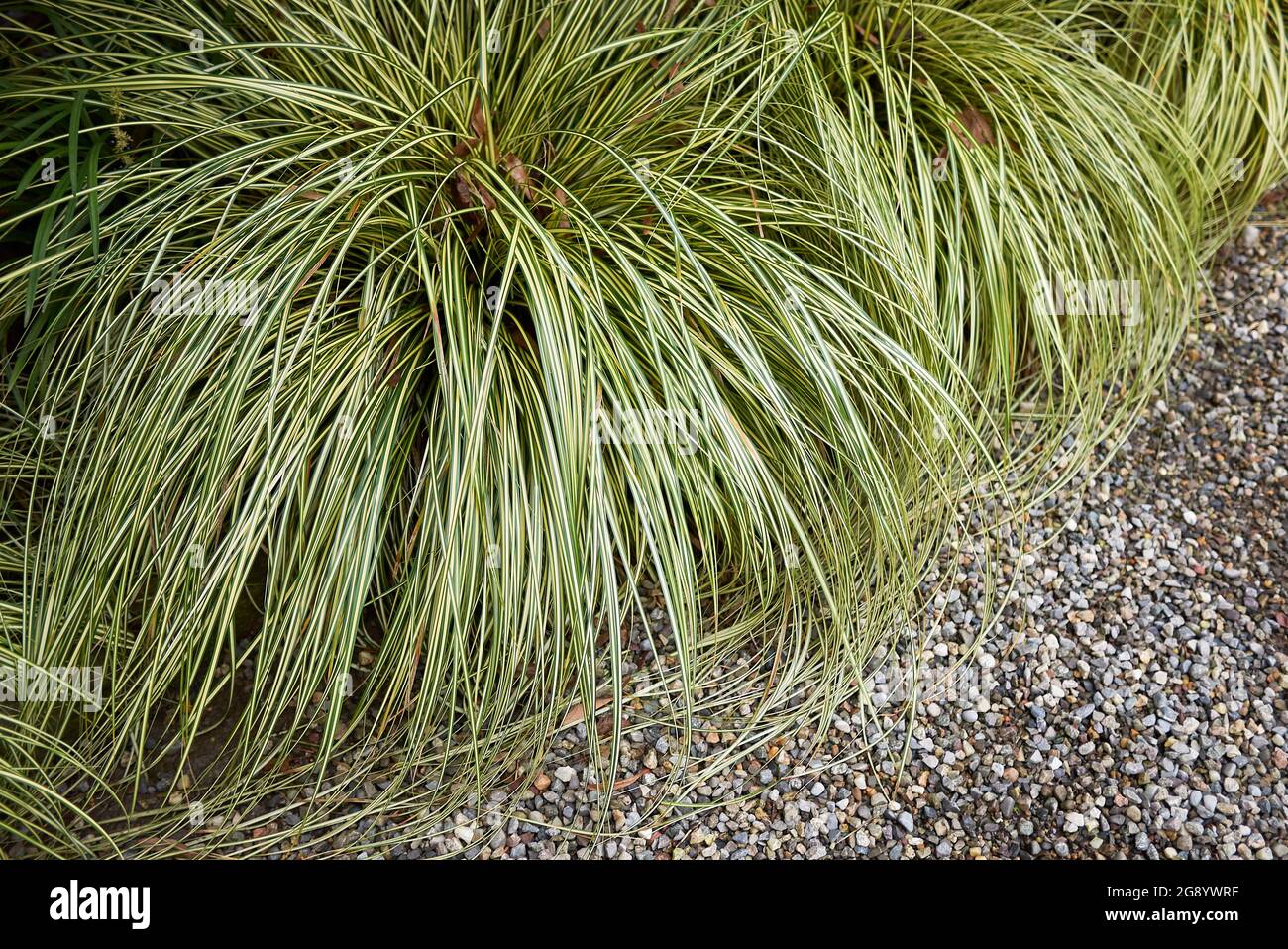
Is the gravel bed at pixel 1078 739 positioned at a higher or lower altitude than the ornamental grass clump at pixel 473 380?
lower

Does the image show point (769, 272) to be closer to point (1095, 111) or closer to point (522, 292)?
point (522, 292)

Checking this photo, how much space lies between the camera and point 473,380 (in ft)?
5.84

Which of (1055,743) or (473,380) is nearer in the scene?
(473,380)

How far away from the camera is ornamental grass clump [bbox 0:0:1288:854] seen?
70.9 inches

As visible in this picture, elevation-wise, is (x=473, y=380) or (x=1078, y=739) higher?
(x=473, y=380)

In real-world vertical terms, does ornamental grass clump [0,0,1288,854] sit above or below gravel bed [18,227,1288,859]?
above

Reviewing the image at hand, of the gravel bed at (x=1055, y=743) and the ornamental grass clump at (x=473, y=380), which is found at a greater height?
the ornamental grass clump at (x=473, y=380)

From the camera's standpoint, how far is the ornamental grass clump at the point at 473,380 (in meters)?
1.80

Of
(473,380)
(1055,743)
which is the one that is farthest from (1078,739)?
(473,380)

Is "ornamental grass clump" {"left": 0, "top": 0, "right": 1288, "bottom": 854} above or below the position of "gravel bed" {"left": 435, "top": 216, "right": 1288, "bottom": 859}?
above

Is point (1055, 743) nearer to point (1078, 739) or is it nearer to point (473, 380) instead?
point (1078, 739)

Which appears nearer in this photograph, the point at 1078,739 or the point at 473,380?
the point at 473,380

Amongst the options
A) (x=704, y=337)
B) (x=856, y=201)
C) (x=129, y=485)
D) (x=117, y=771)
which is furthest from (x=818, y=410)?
(x=117, y=771)

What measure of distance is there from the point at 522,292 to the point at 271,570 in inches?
26.4
